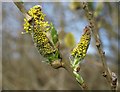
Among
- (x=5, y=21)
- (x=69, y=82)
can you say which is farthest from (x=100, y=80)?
(x=5, y=21)

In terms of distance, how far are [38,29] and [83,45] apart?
0.11 metres

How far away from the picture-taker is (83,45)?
25.0 inches

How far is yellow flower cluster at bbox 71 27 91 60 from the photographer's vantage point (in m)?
0.61

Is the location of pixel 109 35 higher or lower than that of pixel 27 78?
higher

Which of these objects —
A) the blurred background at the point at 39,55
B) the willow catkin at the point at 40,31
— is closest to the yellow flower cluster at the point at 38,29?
the willow catkin at the point at 40,31

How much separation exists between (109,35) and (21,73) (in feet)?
7.47

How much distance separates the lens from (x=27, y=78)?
459 cm

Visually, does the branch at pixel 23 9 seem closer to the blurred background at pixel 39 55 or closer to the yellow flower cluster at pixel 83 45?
the yellow flower cluster at pixel 83 45

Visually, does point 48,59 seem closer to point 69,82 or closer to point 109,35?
point 109,35

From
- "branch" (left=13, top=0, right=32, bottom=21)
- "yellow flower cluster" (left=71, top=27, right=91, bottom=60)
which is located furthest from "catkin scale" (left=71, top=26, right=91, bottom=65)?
"branch" (left=13, top=0, right=32, bottom=21)

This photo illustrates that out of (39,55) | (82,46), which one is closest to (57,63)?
(82,46)

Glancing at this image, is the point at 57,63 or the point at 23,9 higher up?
the point at 23,9

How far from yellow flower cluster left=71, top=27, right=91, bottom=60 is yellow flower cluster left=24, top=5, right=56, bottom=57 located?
6 centimetres

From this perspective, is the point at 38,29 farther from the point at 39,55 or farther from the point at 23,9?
the point at 39,55
